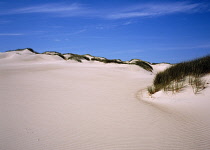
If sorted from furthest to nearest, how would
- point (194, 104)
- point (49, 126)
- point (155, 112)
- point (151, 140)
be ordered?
1. point (194, 104)
2. point (155, 112)
3. point (49, 126)
4. point (151, 140)

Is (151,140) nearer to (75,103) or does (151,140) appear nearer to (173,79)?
(75,103)

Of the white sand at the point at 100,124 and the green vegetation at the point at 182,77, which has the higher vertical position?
the green vegetation at the point at 182,77

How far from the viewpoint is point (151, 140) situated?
214 cm

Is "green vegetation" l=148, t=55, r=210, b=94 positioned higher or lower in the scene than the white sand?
higher

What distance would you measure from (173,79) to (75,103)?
3.53 m

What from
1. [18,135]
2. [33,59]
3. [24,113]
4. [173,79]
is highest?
[33,59]

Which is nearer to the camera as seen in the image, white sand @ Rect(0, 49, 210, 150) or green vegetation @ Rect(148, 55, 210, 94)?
white sand @ Rect(0, 49, 210, 150)

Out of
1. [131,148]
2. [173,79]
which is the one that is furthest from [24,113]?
[173,79]

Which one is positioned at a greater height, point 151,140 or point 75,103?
point 75,103

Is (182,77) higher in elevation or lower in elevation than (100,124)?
higher

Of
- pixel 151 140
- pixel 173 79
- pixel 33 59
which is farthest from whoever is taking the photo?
pixel 33 59

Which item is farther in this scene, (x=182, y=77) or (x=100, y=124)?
(x=182, y=77)

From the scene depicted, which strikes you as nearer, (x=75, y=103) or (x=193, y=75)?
(x=75, y=103)

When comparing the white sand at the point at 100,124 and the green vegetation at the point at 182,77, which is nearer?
the white sand at the point at 100,124
